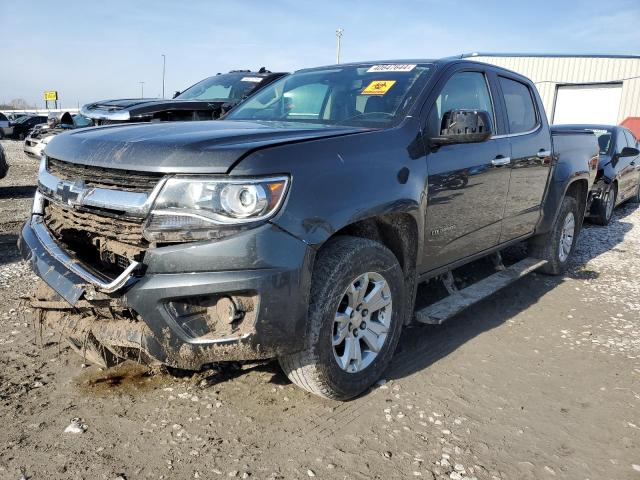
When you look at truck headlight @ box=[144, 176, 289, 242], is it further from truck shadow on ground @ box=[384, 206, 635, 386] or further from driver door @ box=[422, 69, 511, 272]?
truck shadow on ground @ box=[384, 206, 635, 386]

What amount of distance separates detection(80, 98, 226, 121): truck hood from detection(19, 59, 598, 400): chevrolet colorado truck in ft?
13.5

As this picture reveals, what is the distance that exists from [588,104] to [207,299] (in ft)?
86.6

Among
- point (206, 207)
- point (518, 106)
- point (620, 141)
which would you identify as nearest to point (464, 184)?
point (518, 106)

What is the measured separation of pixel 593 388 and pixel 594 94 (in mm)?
24766

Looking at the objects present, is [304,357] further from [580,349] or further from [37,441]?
[580,349]

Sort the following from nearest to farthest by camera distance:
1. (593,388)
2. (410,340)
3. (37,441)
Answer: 1. (37,441)
2. (593,388)
3. (410,340)

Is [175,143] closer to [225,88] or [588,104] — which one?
[225,88]

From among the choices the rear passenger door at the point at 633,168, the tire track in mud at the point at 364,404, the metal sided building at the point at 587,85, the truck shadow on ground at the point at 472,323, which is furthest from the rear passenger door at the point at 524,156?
the metal sided building at the point at 587,85

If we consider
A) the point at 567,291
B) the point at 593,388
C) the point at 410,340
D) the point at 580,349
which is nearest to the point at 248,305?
the point at 410,340

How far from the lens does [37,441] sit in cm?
251

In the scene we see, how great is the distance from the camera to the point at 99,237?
2609 millimetres

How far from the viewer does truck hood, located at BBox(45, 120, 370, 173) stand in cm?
233

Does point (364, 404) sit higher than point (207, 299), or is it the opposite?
point (207, 299)

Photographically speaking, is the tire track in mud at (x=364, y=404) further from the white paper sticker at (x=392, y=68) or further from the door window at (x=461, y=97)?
the white paper sticker at (x=392, y=68)
